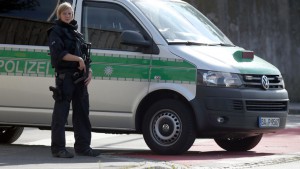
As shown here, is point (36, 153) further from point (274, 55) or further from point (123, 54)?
point (274, 55)

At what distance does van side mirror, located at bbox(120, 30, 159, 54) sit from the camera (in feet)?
38.8

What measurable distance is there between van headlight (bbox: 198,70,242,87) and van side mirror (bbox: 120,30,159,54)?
644mm

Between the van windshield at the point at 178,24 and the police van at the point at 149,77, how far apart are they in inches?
0.7

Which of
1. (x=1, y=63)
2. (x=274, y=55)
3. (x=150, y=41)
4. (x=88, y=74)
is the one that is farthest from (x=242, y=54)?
(x=274, y=55)

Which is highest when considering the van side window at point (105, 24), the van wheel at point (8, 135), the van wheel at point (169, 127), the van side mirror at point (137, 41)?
the van side window at point (105, 24)

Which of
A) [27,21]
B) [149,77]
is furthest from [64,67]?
[27,21]

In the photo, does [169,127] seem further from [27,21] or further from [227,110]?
[27,21]

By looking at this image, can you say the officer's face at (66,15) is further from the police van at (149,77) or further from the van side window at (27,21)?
the van side window at (27,21)

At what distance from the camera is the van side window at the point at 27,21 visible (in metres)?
12.4

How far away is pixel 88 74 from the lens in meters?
11.1

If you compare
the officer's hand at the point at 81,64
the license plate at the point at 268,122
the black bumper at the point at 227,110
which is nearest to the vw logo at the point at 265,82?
the black bumper at the point at 227,110

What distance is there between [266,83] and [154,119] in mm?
1393

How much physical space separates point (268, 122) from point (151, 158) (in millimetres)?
1523

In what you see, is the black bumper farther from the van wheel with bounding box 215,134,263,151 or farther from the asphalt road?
the van wheel with bounding box 215,134,263,151
